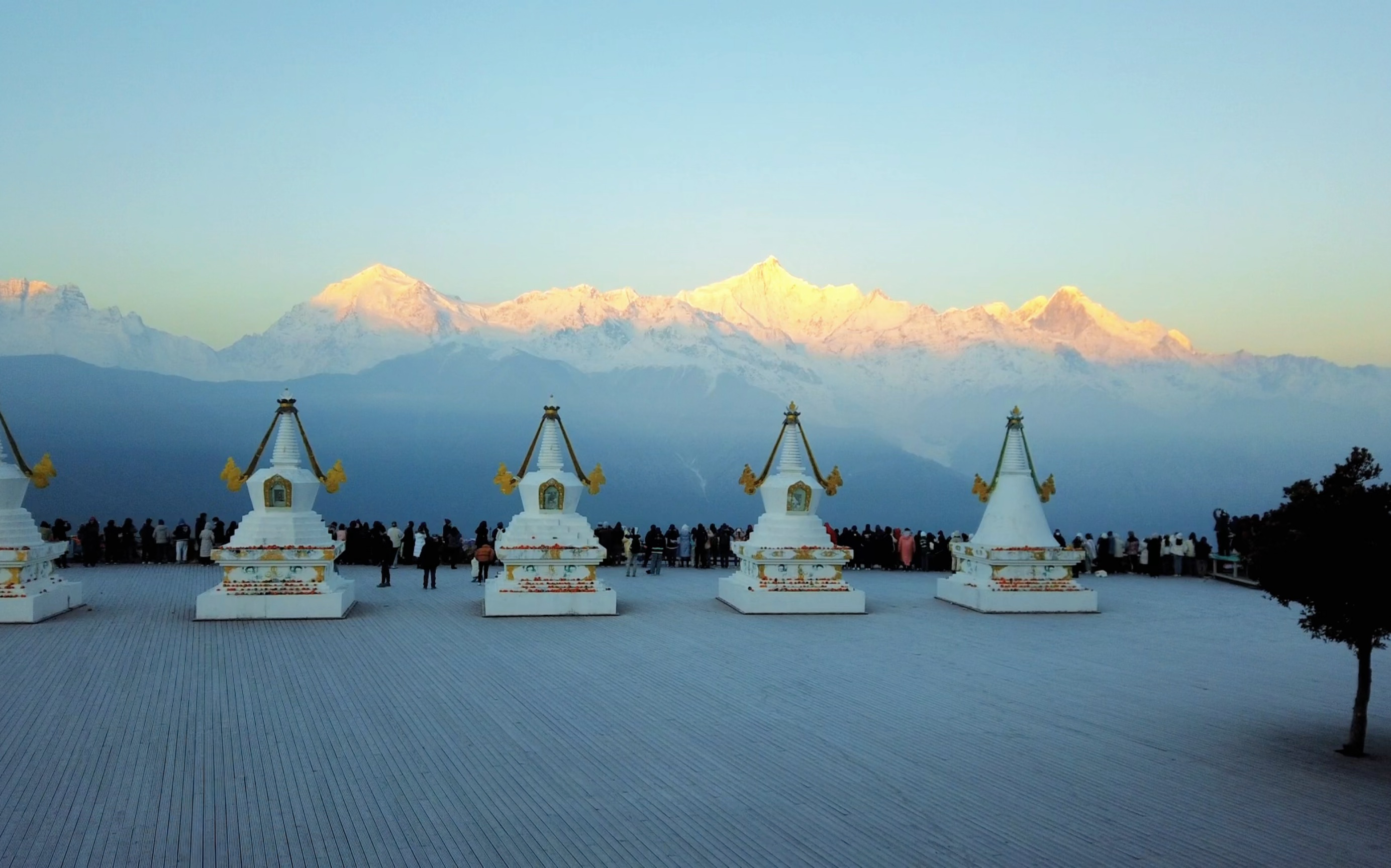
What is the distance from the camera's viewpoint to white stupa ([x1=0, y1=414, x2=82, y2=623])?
17.2 meters

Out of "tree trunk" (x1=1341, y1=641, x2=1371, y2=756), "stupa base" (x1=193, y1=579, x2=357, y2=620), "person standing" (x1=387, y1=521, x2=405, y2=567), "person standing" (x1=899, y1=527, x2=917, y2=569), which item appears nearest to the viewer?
"tree trunk" (x1=1341, y1=641, x2=1371, y2=756)

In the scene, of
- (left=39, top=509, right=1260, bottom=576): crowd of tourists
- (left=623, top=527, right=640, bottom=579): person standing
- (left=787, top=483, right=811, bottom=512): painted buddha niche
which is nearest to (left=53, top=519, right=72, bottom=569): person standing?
(left=39, top=509, right=1260, bottom=576): crowd of tourists

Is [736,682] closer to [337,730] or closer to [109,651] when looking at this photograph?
[337,730]

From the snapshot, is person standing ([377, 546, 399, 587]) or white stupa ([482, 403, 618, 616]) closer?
white stupa ([482, 403, 618, 616])

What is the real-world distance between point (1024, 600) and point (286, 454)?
13377 mm

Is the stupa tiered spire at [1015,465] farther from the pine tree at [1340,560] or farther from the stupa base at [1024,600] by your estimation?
the pine tree at [1340,560]

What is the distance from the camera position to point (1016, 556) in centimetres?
2073

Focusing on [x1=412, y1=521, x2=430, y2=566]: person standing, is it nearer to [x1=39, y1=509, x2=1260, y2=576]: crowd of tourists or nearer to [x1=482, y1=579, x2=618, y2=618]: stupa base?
[x1=39, y1=509, x2=1260, y2=576]: crowd of tourists

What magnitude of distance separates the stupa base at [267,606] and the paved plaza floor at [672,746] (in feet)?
1.63

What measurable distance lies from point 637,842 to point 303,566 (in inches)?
489

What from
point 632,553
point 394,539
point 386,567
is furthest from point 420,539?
point 632,553

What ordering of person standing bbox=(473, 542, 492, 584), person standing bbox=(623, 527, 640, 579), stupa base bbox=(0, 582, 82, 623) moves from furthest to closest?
Answer: person standing bbox=(623, 527, 640, 579), person standing bbox=(473, 542, 492, 584), stupa base bbox=(0, 582, 82, 623)

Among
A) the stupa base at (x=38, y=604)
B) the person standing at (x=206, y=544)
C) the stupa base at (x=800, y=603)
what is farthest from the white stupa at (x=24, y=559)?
the stupa base at (x=800, y=603)

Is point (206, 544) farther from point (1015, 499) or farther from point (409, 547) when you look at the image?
point (1015, 499)
